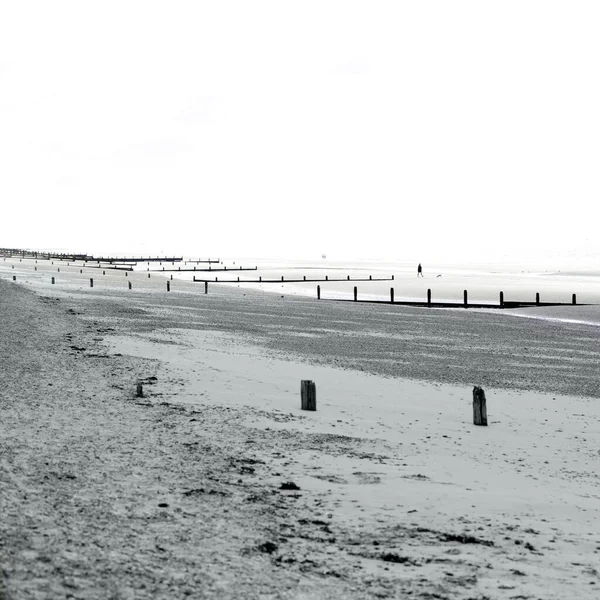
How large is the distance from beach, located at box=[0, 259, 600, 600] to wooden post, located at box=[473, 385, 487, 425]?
0.16 metres

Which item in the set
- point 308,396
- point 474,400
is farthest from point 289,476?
point 474,400

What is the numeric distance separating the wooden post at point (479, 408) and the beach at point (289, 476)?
0.16 meters

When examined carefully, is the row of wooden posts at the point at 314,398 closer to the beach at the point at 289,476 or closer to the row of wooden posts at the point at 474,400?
the row of wooden posts at the point at 474,400

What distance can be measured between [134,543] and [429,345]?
19.2m

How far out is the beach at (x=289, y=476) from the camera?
611cm

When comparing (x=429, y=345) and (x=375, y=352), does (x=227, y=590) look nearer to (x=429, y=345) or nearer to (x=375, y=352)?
(x=375, y=352)

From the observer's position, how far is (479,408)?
1230 cm

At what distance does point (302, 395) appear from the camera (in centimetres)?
1305

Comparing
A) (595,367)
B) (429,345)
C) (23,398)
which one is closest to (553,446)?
(23,398)

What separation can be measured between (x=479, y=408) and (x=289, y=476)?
455 cm

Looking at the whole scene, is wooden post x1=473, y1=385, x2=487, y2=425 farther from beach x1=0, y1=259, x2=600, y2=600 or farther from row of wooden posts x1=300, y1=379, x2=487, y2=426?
beach x1=0, y1=259, x2=600, y2=600

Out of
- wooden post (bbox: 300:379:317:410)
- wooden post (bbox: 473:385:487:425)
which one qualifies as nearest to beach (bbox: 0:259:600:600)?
wooden post (bbox: 473:385:487:425)

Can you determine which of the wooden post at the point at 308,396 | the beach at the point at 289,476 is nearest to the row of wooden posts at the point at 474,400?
the wooden post at the point at 308,396

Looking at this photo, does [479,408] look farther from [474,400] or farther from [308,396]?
[308,396]
